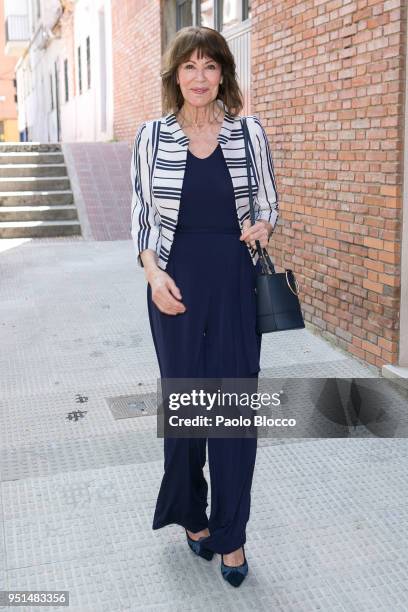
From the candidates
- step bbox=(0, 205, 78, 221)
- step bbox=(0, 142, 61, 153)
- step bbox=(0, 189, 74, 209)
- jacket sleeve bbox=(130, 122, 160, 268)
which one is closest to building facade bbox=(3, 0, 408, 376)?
jacket sleeve bbox=(130, 122, 160, 268)

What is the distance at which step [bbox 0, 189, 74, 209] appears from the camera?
12.3 metres

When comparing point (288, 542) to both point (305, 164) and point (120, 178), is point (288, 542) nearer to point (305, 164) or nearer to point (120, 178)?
point (305, 164)

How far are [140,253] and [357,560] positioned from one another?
148 cm

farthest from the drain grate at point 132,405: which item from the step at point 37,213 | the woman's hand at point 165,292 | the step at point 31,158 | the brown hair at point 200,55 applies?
the step at point 31,158

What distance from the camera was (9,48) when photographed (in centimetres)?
3606

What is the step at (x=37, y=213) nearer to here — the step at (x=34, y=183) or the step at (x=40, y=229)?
the step at (x=40, y=229)

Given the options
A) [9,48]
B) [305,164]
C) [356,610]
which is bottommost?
[356,610]

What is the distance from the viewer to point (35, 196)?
40.8ft

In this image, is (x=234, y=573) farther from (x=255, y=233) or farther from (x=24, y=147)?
(x=24, y=147)

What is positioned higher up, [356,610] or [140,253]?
[140,253]

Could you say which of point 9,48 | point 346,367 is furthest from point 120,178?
point 9,48

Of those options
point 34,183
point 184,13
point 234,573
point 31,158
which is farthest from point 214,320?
point 31,158

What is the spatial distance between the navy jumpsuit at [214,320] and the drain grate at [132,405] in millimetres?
1781

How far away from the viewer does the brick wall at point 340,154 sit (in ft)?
16.3
